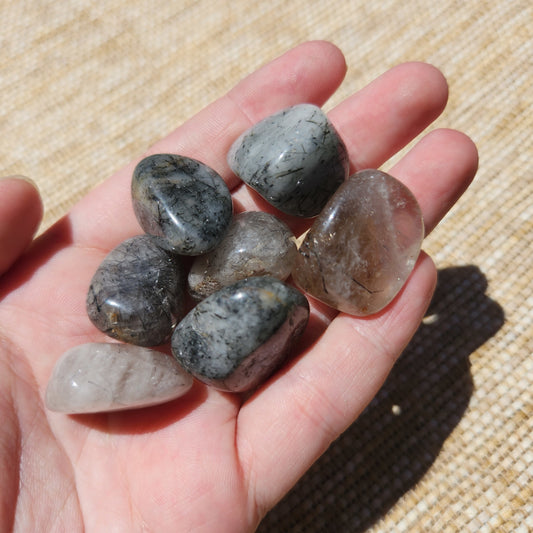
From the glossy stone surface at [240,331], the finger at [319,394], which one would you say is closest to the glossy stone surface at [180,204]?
the glossy stone surface at [240,331]

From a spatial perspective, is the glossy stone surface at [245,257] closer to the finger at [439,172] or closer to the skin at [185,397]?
the skin at [185,397]

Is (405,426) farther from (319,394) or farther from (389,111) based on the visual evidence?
(389,111)

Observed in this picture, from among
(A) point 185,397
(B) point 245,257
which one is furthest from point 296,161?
(A) point 185,397

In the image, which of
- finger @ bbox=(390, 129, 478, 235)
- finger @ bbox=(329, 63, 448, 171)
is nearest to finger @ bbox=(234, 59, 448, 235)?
finger @ bbox=(329, 63, 448, 171)

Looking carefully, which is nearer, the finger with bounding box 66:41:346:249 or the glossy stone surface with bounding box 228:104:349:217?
the glossy stone surface with bounding box 228:104:349:217

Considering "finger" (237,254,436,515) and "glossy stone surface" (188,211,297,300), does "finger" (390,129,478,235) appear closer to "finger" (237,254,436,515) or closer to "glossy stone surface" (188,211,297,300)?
"finger" (237,254,436,515)

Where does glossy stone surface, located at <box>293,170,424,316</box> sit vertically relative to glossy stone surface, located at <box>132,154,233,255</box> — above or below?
below
